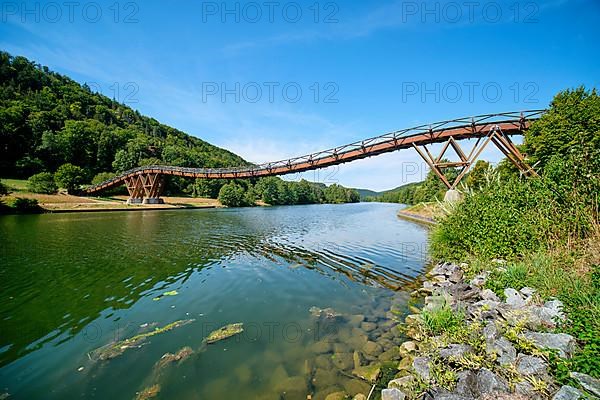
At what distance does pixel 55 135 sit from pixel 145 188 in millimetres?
50504

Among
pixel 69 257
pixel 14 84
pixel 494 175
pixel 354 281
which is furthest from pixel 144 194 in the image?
pixel 14 84

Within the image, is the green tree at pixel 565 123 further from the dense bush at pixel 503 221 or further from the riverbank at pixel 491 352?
the riverbank at pixel 491 352

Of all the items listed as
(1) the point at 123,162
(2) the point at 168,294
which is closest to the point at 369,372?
(2) the point at 168,294

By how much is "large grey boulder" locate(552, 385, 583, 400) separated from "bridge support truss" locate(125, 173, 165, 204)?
2442 inches

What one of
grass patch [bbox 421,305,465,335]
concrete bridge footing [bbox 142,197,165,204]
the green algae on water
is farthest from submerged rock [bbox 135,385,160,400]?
concrete bridge footing [bbox 142,197,165,204]

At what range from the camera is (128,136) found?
108625 mm

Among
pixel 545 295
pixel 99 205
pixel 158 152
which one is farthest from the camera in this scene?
pixel 158 152

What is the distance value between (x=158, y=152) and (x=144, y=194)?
215 feet

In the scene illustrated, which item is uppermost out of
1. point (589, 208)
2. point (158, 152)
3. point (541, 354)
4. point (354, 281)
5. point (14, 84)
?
point (14, 84)

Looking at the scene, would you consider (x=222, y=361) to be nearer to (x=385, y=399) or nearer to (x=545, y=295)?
(x=385, y=399)

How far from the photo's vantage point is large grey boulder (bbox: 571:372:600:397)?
3006 millimetres

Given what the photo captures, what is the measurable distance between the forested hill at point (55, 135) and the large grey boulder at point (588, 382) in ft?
304

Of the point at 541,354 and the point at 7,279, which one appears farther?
the point at 7,279

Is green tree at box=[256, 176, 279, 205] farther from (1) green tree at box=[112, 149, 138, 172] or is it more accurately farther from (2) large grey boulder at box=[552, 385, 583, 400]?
(2) large grey boulder at box=[552, 385, 583, 400]
